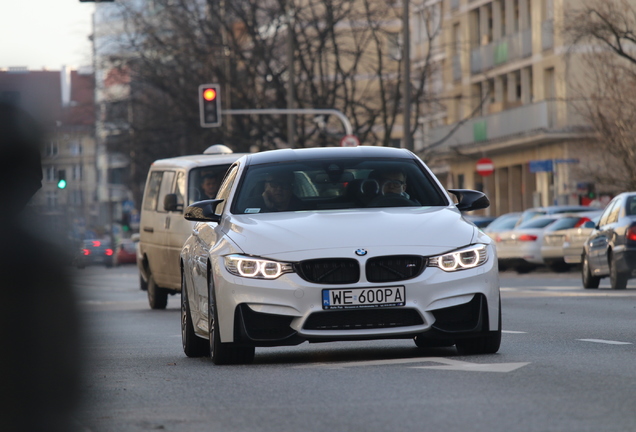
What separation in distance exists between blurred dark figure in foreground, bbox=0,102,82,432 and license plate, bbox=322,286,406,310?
2.29m

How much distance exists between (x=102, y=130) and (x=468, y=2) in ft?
73.2

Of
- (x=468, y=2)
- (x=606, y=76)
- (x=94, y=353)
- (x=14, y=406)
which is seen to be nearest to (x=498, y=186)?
(x=468, y=2)

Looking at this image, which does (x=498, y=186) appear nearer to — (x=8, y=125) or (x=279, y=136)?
(x=279, y=136)

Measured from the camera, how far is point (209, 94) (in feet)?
145

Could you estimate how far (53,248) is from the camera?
6.82m

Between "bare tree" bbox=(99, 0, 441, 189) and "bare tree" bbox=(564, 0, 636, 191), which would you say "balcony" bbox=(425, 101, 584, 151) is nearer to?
"bare tree" bbox=(99, 0, 441, 189)

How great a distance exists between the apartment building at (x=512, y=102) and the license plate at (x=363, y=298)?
135 feet

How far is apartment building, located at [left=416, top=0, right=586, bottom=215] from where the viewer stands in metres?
58.0

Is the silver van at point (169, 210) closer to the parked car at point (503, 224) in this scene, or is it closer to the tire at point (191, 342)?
the tire at point (191, 342)

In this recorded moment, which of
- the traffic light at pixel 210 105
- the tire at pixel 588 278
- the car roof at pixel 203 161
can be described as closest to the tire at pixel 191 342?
the car roof at pixel 203 161

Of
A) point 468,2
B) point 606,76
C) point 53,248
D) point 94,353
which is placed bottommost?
point 94,353

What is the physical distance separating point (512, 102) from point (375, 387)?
56991 millimetres

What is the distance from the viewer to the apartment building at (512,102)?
5797 centimetres

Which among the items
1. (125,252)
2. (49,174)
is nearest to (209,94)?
(49,174)
